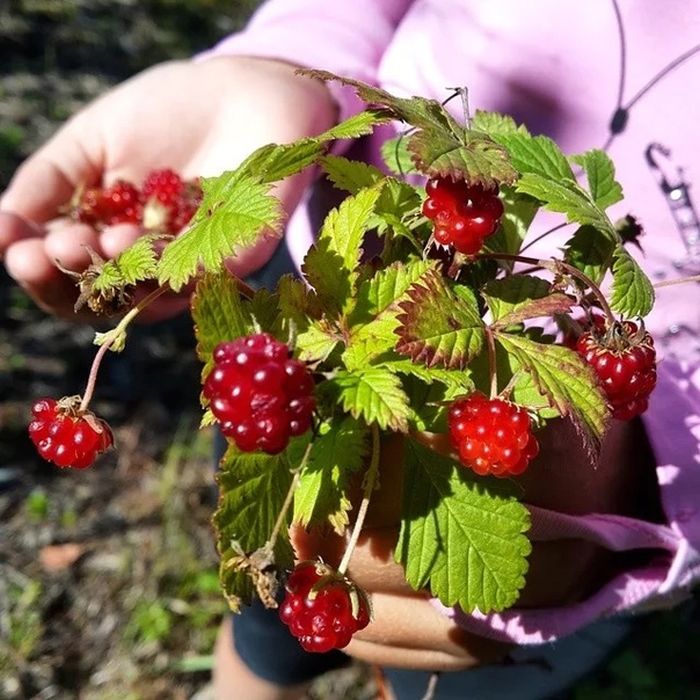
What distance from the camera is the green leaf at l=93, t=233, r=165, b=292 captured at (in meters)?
0.68

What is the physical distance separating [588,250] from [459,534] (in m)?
0.26

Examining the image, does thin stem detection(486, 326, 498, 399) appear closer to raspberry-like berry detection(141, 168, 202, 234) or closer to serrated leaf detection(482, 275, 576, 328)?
serrated leaf detection(482, 275, 576, 328)

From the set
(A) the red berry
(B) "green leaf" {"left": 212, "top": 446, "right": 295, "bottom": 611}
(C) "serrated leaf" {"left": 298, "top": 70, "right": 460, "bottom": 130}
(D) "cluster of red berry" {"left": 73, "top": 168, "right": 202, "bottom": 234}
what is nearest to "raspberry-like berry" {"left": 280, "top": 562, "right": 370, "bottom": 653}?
(B) "green leaf" {"left": 212, "top": 446, "right": 295, "bottom": 611}

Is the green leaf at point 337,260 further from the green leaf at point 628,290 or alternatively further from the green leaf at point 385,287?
the green leaf at point 628,290

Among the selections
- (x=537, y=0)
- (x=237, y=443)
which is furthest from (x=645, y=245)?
(x=237, y=443)

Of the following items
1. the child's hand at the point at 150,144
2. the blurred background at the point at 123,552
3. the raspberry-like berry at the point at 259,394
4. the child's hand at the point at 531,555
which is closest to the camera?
the raspberry-like berry at the point at 259,394

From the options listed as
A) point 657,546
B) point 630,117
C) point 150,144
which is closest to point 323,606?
point 657,546

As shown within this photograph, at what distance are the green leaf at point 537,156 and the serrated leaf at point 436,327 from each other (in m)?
0.16

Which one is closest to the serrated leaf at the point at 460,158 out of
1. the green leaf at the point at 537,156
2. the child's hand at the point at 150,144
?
the green leaf at the point at 537,156

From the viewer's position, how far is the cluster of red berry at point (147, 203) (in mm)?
1487

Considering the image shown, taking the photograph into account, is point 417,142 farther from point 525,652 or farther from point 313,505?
point 525,652

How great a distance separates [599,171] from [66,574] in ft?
5.50

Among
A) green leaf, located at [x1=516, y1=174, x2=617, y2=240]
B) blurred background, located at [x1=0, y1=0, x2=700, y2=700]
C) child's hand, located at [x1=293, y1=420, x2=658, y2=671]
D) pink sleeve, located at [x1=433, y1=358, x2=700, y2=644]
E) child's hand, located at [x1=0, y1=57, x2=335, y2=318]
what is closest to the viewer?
green leaf, located at [x1=516, y1=174, x2=617, y2=240]

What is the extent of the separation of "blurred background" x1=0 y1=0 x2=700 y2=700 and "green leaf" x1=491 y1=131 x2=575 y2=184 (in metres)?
1.61
